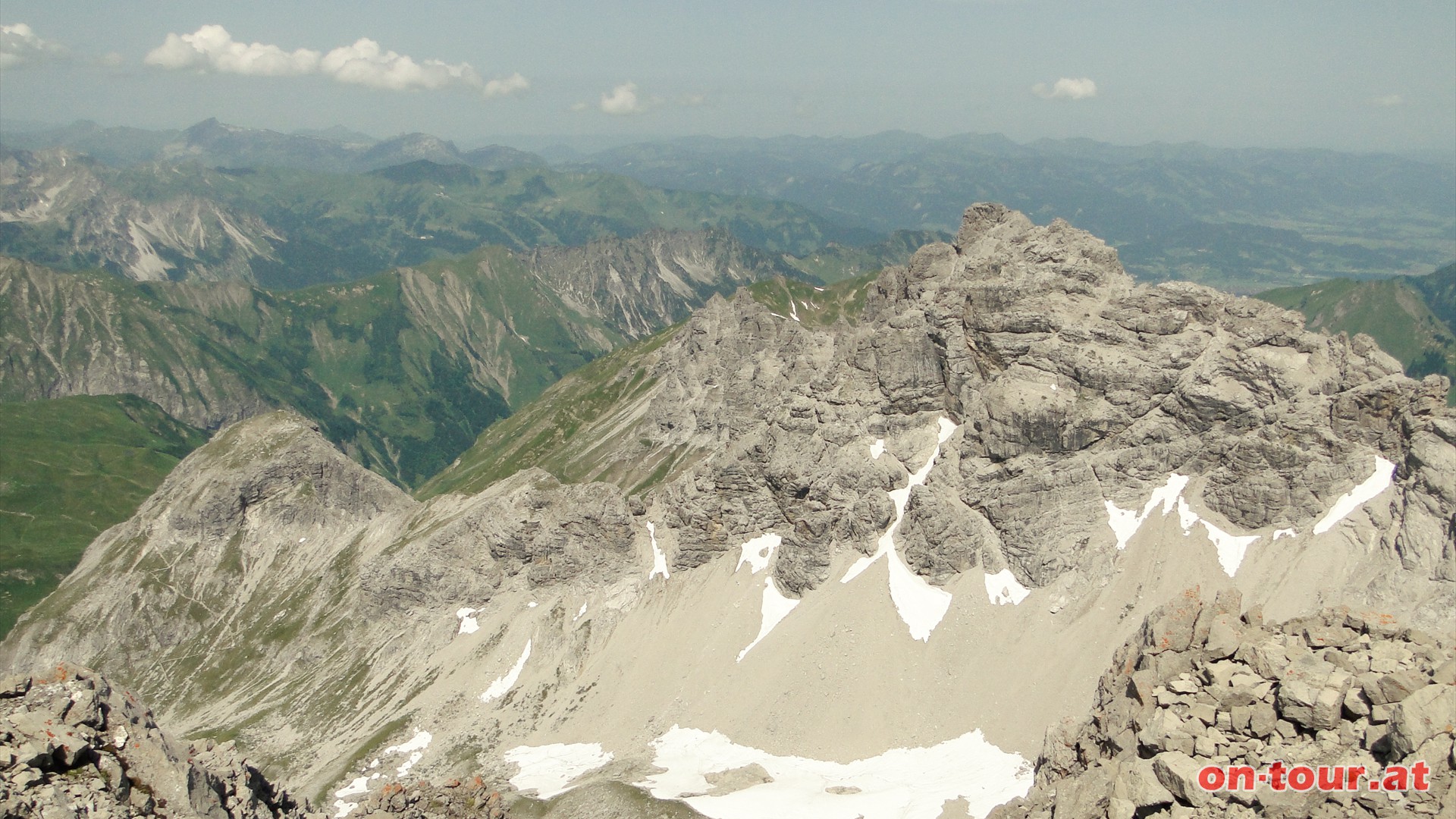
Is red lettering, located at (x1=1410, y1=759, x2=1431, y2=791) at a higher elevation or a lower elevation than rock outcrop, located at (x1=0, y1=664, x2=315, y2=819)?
higher

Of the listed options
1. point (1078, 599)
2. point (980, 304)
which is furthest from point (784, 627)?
point (980, 304)

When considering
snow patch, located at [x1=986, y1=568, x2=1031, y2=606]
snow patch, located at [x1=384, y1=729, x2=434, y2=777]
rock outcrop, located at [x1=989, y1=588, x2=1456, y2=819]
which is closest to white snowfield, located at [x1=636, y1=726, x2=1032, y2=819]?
snow patch, located at [x1=986, y1=568, x2=1031, y2=606]

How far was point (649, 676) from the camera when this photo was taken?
364 ft

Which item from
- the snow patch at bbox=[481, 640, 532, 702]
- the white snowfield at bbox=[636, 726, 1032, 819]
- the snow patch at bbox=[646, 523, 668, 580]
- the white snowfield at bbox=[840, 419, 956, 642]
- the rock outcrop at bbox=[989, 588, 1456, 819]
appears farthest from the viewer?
the snow patch at bbox=[646, 523, 668, 580]

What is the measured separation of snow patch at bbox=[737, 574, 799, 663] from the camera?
111 metres

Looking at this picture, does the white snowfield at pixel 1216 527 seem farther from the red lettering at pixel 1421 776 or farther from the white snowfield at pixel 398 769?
the white snowfield at pixel 398 769

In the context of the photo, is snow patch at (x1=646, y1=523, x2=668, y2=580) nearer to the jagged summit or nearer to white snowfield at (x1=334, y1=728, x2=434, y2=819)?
the jagged summit

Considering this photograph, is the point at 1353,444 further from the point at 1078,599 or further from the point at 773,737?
the point at 773,737

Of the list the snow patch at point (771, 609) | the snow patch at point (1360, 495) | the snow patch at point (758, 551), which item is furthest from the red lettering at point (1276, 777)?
the snow patch at point (758, 551)

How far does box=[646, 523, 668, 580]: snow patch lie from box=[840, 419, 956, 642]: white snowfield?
2926cm

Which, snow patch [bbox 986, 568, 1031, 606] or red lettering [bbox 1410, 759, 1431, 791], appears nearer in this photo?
red lettering [bbox 1410, 759, 1431, 791]

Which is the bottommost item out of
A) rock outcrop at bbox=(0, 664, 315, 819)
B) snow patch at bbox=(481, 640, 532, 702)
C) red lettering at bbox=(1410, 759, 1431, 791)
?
Result: snow patch at bbox=(481, 640, 532, 702)

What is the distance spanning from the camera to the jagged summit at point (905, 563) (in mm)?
91500

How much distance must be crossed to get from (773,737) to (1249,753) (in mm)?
67221
